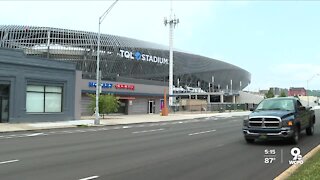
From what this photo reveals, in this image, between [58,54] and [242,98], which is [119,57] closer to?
[58,54]

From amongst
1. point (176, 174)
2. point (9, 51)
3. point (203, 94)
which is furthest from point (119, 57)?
point (176, 174)

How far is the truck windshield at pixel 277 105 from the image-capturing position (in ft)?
53.3

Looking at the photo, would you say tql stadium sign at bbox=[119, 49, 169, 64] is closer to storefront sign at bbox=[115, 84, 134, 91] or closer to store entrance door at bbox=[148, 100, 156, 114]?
store entrance door at bbox=[148, 100, 156, 114]

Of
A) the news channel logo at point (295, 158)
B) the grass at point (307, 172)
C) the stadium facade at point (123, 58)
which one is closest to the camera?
the grass at point (307, 172)

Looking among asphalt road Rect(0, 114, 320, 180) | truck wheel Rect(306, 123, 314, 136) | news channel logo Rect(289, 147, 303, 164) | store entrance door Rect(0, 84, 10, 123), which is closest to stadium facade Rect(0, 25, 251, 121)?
store entrance door Rect(0, 84, 10, 123)

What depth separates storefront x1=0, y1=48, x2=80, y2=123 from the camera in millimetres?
32188

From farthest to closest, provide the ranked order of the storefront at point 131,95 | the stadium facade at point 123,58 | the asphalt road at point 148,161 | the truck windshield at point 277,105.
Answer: the stadium facade at point 123,58, the storefront at point 131,95, the truck windshield at point 277,105, the asphalt road at point 148,161

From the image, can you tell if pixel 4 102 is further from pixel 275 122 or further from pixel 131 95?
pixel 131 95

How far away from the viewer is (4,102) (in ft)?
106

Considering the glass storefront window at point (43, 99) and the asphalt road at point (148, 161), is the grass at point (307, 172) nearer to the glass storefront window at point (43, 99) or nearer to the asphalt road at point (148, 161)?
the asphalt road at point (148, 161)

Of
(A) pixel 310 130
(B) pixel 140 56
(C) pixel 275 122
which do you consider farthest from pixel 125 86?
(B) pixel 140 56

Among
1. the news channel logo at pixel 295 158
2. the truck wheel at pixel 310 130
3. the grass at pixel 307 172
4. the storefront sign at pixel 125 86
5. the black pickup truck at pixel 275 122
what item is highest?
the storefront sign at pixel 125 86

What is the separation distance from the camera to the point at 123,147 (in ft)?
51.8

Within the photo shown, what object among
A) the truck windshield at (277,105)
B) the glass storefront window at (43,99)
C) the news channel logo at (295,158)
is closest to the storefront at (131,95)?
the glass storefront window at (43,99)
